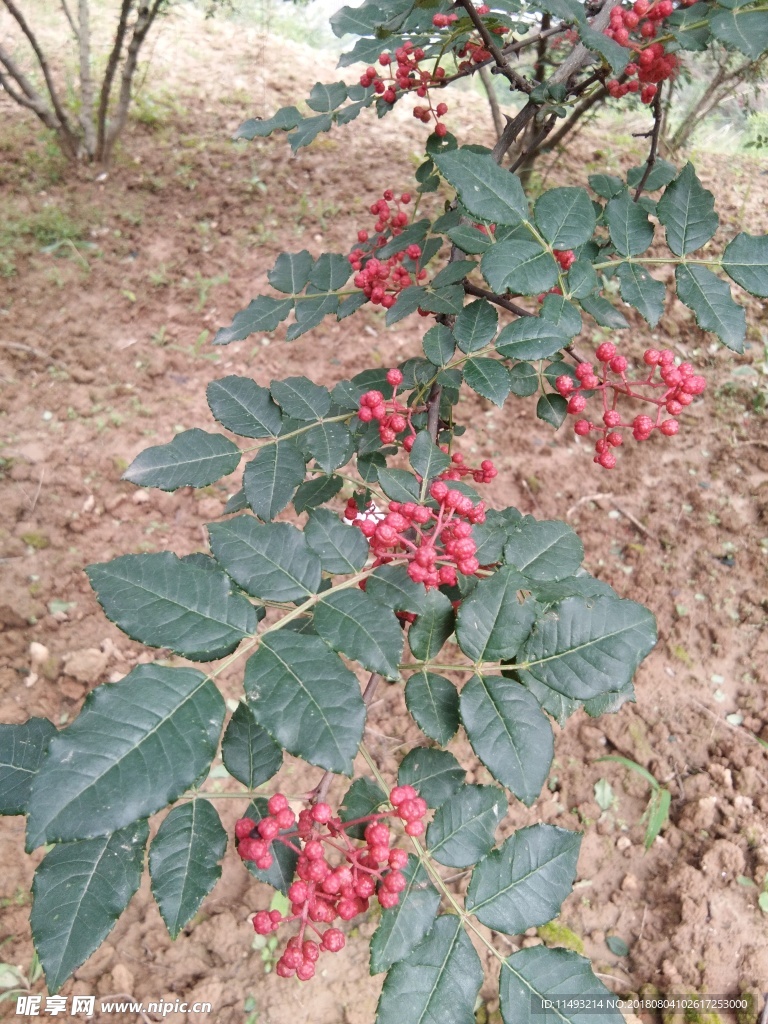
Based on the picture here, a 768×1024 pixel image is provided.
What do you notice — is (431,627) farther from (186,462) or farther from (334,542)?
(186,462)

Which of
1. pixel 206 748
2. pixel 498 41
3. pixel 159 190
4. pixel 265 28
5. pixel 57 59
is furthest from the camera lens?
pixel 265 28

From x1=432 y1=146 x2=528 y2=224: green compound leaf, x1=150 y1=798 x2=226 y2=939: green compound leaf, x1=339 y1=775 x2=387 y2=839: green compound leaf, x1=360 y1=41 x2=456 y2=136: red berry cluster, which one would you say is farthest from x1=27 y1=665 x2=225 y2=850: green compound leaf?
x1=360 y1=41 x2=456 y2=136: red berry cluster

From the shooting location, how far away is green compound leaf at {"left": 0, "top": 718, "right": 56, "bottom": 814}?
799 millimetres

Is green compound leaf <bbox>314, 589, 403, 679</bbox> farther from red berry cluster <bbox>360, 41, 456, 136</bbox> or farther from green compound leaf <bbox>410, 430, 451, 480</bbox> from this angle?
red berry cluster <bbox>360, 41, 456, 136</bbox>

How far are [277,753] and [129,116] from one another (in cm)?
446

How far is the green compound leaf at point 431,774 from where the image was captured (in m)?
0.93

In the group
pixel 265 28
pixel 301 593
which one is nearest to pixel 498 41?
pixel 301 593

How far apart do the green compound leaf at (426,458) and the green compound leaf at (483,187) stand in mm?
328

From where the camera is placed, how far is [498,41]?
1451 mm

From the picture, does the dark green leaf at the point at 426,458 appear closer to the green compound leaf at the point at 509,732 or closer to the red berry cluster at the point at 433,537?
the red berry cluster at the point at 433,537

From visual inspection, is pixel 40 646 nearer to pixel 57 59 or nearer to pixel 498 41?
pixel 498 41

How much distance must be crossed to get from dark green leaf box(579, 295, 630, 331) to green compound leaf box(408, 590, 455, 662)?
59 centimetres

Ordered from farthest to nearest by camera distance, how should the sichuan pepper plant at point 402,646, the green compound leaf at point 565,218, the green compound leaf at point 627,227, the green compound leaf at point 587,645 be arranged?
the green compound leaf at point 627,227
the green compound leaf at point 565,218
the green compound leaf at point 587,645
the sichuan pepper plant at point 402,646

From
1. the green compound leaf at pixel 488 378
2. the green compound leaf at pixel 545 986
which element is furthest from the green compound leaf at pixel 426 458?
the green compound leaf at pixel 545 986
